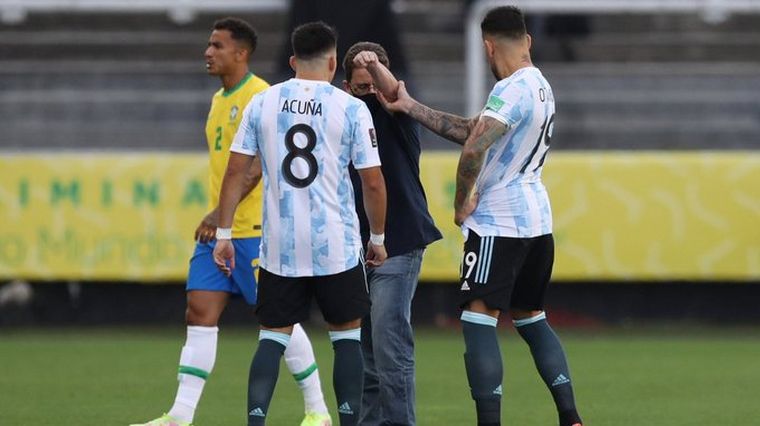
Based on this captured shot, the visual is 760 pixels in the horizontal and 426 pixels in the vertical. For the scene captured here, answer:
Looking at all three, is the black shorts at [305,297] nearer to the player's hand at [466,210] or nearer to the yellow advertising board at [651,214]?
the player's hand at [466,210]

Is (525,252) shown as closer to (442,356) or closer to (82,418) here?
(82,418)

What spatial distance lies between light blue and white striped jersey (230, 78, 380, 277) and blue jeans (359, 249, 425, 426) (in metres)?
0.53

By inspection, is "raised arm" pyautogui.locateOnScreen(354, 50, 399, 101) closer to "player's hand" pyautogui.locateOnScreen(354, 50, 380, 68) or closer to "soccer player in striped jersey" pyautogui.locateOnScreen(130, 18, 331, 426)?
"player's hand" pyautogui.locateOnScreen(354, 50, 380, 68)

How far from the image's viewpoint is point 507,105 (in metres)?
7.29

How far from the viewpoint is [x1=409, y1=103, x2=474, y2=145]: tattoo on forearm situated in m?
7.53

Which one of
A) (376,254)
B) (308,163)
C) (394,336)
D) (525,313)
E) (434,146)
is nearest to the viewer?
(308,163)

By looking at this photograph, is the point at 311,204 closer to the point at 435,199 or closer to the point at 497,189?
the point at 497,189

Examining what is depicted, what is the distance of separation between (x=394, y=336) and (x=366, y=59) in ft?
4.49

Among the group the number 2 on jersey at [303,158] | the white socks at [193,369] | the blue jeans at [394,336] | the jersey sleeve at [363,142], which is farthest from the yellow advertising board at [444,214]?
the number 2 on jersey at [303,158]

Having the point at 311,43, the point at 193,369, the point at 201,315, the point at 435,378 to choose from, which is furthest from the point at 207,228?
the point at 435,378

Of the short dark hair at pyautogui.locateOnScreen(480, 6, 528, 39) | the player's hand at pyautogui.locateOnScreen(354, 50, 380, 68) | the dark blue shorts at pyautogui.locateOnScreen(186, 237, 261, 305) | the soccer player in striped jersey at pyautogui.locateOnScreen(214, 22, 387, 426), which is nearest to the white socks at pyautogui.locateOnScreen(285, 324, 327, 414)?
the dark blue shorts at pyautogui.locateOnScreen(186, 237, 261, 305)

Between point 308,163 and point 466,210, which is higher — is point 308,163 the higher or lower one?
the higher one

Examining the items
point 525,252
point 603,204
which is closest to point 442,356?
point 603,204

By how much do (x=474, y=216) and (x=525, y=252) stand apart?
308 mm
